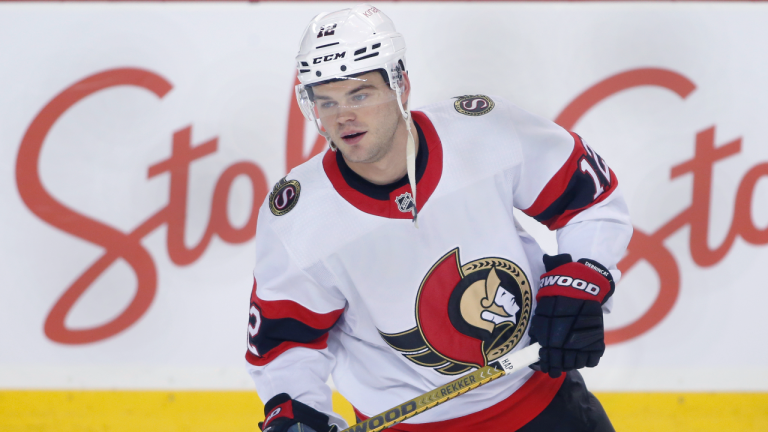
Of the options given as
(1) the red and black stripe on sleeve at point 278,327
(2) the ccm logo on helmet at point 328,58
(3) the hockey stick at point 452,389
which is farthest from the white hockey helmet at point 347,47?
(3) the hockey stick at point 452,389

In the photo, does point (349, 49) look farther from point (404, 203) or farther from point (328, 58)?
point (404, 203)

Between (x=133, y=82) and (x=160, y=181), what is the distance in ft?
1.26

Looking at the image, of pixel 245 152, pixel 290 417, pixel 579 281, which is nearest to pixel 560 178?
pixel 579 281

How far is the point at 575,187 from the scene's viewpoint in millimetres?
1419

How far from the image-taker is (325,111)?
4.33 feet

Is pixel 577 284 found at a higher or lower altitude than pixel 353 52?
lower

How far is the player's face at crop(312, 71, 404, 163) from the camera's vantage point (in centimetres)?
129

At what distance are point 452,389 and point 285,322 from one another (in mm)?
372

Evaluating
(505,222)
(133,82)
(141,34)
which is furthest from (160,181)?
(505,222)

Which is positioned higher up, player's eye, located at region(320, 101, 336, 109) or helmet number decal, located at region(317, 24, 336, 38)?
helmet number decal, located at region(317, 24, 336, 38)

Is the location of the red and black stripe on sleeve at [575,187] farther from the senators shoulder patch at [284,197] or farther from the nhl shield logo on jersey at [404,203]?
the senators shoulder patch at [284,197]

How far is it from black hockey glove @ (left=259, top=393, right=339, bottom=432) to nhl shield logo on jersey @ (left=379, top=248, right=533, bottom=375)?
0.71 feet

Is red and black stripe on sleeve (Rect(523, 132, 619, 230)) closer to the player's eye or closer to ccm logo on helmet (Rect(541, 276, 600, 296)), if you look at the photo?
ccm logo on helmet (Rect(541, 276, 600, 296))

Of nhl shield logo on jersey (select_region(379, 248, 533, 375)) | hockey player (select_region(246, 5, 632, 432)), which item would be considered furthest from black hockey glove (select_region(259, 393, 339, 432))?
nhl shield logo on jersey (select_region(379, 248, 533, 375))
